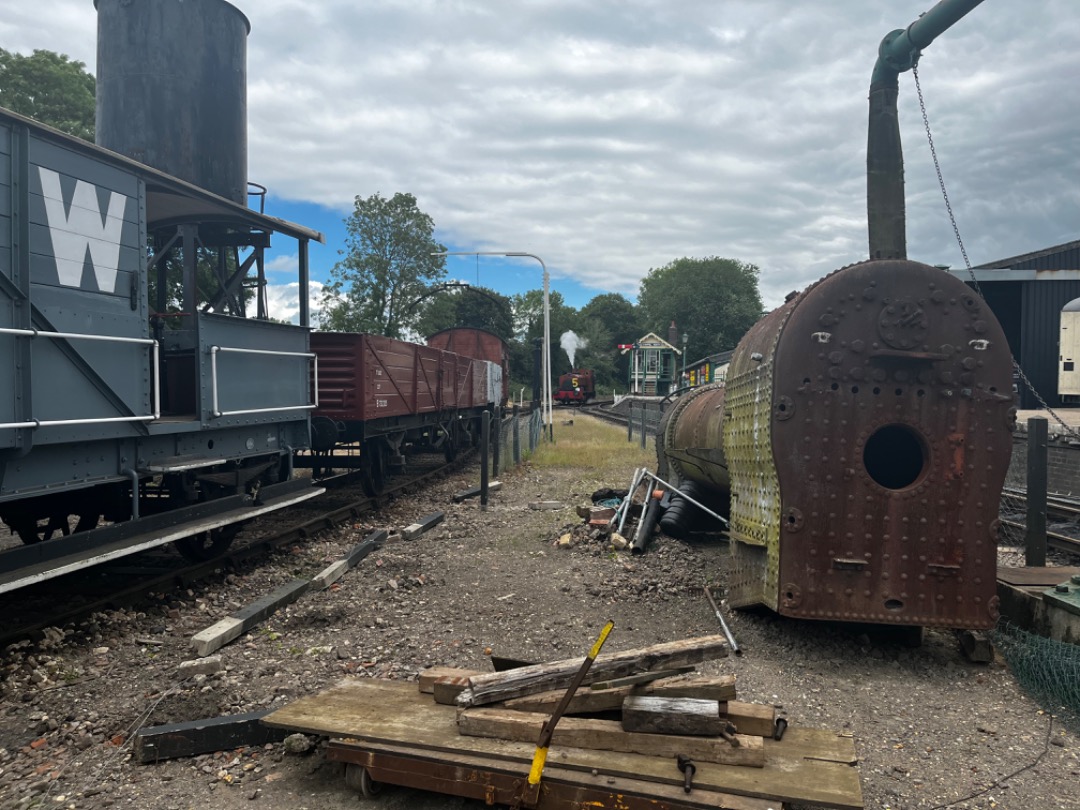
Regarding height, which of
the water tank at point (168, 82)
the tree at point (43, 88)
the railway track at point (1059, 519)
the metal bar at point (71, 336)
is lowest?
the railway track at point (1059, 519)

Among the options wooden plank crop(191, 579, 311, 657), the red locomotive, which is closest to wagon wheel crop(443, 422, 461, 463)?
wooden plank crop(191, 579, 311, 657)

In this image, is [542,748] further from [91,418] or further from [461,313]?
[461,313]

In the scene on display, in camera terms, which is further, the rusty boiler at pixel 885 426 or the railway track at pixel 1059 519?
the railway track at pixel 1059 519

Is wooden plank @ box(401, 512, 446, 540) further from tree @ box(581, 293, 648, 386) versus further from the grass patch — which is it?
tree @ box(581, 293, 648, 386)

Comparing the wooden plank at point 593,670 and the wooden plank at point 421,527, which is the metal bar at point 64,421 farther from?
the wooden plank at point 421,527

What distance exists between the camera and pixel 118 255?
5500mm

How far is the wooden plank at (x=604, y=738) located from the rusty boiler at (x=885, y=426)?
185 centimetres

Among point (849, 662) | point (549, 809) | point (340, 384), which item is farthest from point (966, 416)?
point (340, 384)

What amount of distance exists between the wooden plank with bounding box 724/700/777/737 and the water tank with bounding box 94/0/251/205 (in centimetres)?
826

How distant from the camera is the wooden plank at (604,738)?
291 cm

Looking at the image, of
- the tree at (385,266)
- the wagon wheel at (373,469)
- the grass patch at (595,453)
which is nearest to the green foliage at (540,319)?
the tree at (385,266)

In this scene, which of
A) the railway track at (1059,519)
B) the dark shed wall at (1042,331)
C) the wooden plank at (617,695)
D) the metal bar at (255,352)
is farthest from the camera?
the dark shed wall at (1042,331)

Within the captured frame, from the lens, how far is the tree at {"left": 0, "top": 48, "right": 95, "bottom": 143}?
61.8 ft

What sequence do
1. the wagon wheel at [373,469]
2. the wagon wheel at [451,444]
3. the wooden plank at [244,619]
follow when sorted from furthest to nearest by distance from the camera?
1. the wagon wheel at [451,444]
2. the wagon wheel at [373,469]
3. the wooden plank at [244,619]
